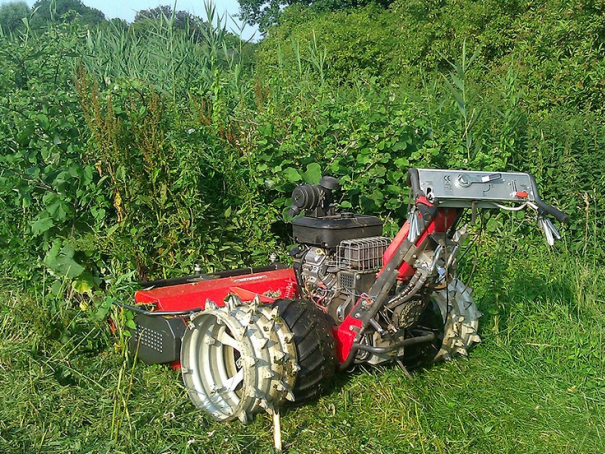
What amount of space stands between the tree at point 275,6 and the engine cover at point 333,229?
1759 cm

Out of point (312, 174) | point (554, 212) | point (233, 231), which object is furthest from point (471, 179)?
point (233, 231)

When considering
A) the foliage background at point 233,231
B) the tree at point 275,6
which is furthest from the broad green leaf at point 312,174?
the tree at point 275,6

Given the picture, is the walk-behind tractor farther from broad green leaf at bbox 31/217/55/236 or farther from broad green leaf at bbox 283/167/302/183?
broad green leaf at bbox 283/167/302/183

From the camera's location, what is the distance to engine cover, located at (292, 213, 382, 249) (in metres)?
4.28

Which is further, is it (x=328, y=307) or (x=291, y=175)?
(x=291, y=175)

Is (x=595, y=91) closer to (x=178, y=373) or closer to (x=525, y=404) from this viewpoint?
(x=525, y=404)

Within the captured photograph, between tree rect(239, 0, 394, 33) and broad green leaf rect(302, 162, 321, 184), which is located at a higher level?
tree rect(239, 0, 394, 33)

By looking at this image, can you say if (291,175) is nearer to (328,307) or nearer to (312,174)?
(312,174)

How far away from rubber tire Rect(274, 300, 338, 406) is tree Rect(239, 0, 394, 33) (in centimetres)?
1841

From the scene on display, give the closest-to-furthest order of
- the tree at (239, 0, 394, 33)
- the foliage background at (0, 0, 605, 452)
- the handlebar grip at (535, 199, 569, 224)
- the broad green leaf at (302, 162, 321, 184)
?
the handlebar grip at (535, 199, 569, 224) → the foliage background at (0, 0, 605, 452) → the broad green leaf at (302, 162, 321, 184) → the tree at (239, 0, 394, 33)

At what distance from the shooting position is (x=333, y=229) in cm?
427

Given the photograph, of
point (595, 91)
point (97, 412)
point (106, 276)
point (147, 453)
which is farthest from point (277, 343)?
point (595, 91)

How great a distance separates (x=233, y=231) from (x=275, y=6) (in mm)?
22829

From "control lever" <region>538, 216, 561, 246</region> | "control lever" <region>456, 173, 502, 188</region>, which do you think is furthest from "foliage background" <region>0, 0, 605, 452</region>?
"control lever" <region>456, 173, 502, 188</region>
